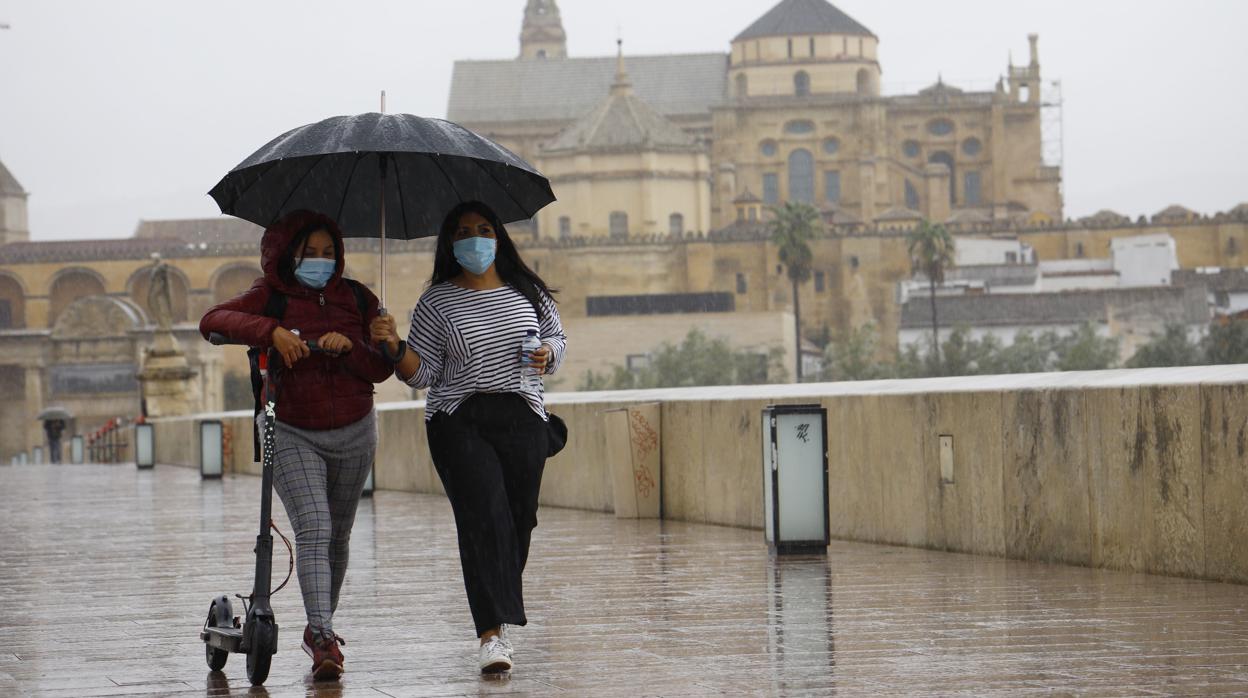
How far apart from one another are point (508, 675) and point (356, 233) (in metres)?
1.90

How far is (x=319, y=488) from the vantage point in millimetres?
5703

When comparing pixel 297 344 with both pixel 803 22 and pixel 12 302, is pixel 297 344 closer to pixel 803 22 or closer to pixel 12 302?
pixel 12 302

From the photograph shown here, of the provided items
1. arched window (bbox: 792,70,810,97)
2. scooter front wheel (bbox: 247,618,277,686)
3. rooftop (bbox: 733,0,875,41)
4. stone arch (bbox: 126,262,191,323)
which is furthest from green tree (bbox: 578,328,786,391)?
scooter front wheel (bbox: 247,618,277,686)

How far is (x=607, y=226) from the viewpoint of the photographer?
295ft

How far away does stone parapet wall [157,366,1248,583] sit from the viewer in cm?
735

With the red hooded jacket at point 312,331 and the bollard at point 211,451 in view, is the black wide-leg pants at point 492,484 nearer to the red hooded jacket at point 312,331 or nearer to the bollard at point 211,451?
the red hooded jacket at point 312,331

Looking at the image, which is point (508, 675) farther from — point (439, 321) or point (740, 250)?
point (740, 250)

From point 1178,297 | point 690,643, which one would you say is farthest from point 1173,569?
point 1178,297

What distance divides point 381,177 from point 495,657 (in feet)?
5.56

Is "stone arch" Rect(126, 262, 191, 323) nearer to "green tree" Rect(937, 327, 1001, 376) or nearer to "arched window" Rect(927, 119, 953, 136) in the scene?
"green tree" Rect(937, 327, 1001, 376)

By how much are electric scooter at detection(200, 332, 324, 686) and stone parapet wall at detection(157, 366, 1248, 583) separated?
3509mm

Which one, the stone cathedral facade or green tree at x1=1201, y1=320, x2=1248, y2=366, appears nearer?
green tree at x1=1201, y1=320, x2=1248, y2=366

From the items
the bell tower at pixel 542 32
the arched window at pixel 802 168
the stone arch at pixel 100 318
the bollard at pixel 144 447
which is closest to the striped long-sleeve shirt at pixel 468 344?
the bollard at pixel 144 447

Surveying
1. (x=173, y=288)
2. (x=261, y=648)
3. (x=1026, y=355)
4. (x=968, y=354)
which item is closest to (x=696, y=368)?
(x=968, y=354)
